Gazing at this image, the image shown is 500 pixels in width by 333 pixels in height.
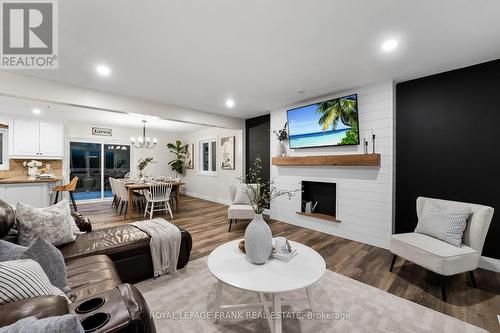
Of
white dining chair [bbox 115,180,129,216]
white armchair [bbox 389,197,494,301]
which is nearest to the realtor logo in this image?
white dining chair [bbox 115,180,129,216]

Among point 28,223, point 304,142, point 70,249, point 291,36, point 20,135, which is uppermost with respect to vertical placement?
point 291,36

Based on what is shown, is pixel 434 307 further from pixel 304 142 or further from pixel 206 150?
pixel 206 150

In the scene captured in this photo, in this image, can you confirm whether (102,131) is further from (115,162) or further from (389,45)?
(389,45)

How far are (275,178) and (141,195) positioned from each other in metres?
3.42

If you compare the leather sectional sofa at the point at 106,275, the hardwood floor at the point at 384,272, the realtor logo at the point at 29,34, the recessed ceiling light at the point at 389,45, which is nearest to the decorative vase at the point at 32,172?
the hardwood floor at the point at 384,272

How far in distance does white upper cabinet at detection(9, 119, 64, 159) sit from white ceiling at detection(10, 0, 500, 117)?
347cm

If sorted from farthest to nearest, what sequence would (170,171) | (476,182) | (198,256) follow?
(170,171)
(198,256)
(476,182)

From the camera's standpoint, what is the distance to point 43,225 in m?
1.84

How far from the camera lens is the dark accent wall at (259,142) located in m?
5.01

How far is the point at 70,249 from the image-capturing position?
6.16 ft

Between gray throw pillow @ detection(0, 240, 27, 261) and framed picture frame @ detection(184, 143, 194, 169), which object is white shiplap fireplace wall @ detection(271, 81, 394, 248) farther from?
framed picture frame @ detection(184, 143, 194, 169)

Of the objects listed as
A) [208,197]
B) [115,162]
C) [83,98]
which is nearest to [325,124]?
[83,98]

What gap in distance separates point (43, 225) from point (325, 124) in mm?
3857

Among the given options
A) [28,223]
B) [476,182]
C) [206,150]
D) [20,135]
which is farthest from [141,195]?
[476,182]
